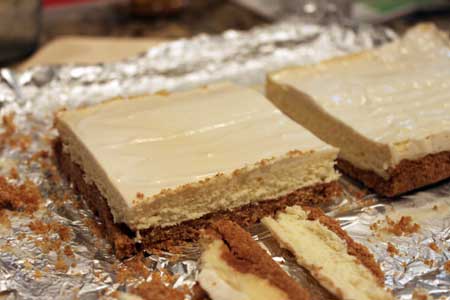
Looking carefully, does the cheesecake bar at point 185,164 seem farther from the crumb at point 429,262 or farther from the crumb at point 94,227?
the crumb at point 429,262

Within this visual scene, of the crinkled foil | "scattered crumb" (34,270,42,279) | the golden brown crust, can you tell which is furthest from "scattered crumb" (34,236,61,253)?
the golden brown crust

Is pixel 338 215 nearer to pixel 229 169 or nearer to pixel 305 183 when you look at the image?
pixel 305 183

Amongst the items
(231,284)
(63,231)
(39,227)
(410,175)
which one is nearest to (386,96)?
(410,175)

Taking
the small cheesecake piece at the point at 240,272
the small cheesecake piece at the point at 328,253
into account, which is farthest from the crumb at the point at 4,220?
the small cheesecake piece at the point at 328,253

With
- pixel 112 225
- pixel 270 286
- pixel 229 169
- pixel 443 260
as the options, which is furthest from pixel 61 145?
pixel 443 260

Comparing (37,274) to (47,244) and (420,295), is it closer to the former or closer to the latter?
(47,244)

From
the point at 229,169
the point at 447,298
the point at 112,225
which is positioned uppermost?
the point at 229,169
